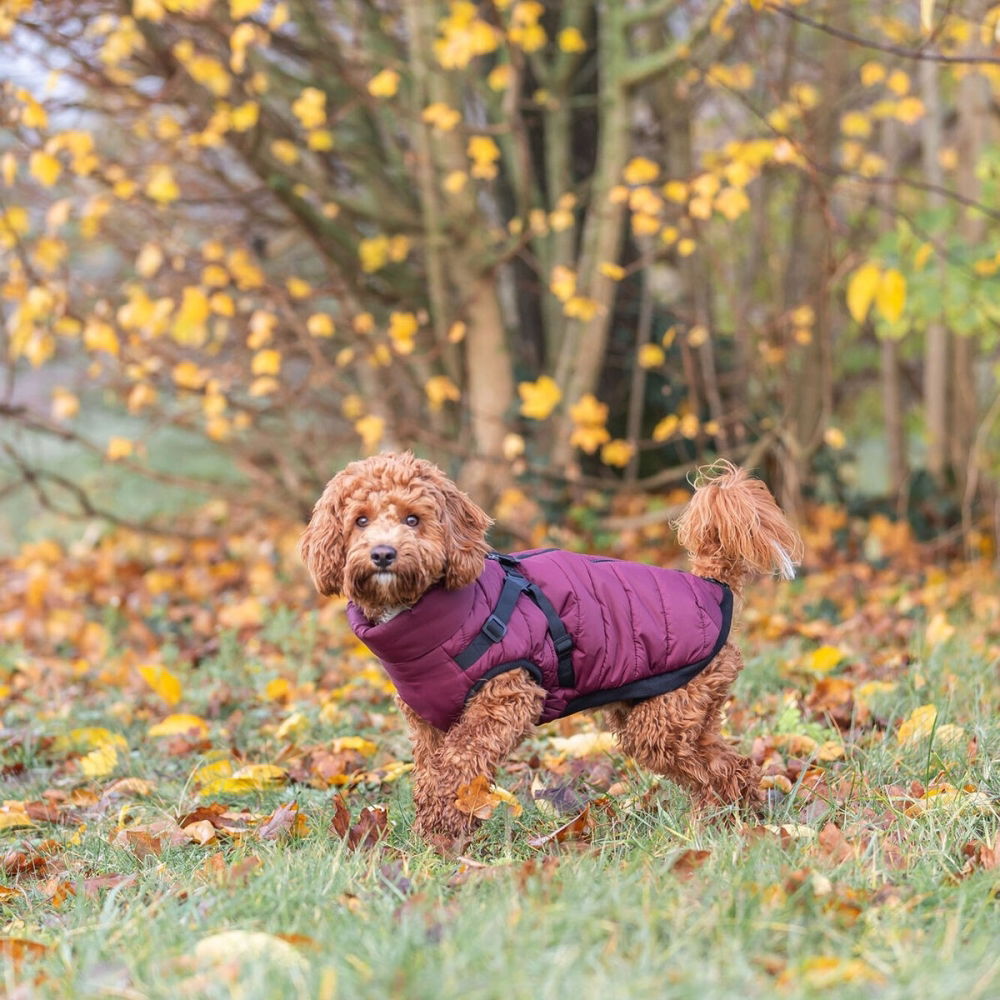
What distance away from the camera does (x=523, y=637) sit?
11.3 ft

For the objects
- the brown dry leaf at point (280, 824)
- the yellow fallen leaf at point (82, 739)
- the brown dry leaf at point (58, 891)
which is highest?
the brown dry leaf at point (58, 891)

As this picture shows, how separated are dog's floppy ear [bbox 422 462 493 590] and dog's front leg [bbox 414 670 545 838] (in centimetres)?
31

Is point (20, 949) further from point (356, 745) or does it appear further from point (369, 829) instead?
point (356, 745)

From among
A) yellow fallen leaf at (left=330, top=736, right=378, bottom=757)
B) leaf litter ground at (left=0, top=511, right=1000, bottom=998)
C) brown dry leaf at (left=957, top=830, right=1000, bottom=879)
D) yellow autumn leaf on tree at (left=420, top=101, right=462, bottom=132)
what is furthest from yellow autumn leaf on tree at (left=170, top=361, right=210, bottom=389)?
brown dry leaf at (left=957, top=830, right=1000, bottom=879)

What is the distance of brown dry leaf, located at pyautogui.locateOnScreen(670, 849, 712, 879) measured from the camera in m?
2.84

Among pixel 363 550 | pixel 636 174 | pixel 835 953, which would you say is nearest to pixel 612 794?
pixel 363 550

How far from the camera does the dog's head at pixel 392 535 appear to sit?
10.7 feet

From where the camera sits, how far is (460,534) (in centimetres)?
337

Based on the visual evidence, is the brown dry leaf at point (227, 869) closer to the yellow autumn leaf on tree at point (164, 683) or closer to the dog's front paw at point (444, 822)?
the dog's front paw at point (444, 822)

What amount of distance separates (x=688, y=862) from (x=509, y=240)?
572 cm

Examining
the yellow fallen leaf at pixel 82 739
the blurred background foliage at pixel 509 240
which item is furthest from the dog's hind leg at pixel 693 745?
the blurred background foliage at pixel 509 240

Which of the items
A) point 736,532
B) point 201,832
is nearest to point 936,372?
point 736,532

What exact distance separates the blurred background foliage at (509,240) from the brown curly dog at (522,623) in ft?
9.88

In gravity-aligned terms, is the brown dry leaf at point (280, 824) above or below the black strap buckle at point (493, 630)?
below
